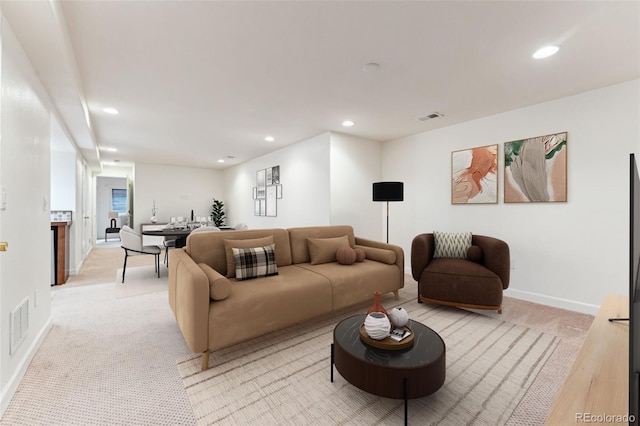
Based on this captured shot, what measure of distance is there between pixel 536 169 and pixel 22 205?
4.82 meters

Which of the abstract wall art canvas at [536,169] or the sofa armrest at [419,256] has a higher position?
the abstract wall art canvas at [536,169]

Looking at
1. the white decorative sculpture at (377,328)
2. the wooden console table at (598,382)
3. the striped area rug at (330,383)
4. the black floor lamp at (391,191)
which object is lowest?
the striped area rug at (330,383)

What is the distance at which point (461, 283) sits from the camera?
286 centimetres

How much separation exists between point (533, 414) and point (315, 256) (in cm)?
214

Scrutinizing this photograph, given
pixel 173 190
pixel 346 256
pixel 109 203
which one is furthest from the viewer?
pixel 109 203

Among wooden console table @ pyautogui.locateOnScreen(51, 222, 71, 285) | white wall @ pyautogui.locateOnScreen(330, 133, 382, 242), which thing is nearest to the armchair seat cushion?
white wall @ pyautogui.locateOnScreen(330, 133, 382, 242)

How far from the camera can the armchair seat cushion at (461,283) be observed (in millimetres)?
2762

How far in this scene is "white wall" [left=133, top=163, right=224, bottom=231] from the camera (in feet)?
24.3

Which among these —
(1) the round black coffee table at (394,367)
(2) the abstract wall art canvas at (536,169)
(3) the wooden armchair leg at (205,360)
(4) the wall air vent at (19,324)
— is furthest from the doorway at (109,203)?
(2) the abstract wall art canvas at (536,169)

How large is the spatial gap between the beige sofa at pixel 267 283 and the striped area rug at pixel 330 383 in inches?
7.3

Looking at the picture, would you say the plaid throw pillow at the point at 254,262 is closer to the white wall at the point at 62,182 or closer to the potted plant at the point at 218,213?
the white wall at the point at 62,182

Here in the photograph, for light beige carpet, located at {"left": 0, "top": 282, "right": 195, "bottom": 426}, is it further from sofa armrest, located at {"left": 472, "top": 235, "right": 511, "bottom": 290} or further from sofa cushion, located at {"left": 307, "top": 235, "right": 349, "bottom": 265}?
sofa armrest, located at {"left": 472, "top": 235, "right": 511, "bottom": 290}

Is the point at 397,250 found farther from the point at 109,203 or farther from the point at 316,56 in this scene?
the point at 109,203

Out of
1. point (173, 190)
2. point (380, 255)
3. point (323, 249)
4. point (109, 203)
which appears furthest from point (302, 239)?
point (109, 203)
